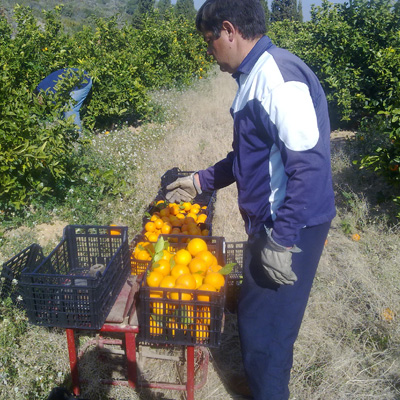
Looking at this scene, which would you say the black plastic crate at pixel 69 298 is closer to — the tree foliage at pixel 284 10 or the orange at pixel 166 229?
the orange at pixel 166 229

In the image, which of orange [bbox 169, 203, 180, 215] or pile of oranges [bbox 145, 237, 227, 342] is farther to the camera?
orange [bbox 169, 203, 180, 215]

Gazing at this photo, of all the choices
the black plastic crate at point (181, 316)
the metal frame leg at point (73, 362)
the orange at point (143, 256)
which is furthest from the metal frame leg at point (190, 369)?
the orange at point (143, 256)

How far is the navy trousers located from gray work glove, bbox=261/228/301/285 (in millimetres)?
142

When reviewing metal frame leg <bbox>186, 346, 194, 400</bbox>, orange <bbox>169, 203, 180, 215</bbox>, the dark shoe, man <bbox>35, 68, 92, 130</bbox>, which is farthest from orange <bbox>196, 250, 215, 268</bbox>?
→ man <bbox>35, 68, 92, 130</bbox>

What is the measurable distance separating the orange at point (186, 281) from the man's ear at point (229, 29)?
1.29 m

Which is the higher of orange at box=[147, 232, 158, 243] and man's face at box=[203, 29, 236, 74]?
man's face at box=[203, 29, 236, 74]

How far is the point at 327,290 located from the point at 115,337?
1.92 metres

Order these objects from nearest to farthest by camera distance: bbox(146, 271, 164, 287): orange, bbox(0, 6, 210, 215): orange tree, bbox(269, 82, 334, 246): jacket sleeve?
bbox(269, 82, 334, 246): jacket sleeve < bbox(146, 271, 164, 287): orange < bbox(0, 6, 210, 215): orange tree

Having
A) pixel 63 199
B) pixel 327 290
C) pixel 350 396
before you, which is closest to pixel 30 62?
pixel 63 199

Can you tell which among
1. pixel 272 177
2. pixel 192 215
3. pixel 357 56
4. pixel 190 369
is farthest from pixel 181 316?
pixel 357 56

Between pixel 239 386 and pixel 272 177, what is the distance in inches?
64.5

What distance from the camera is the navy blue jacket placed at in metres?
1.96

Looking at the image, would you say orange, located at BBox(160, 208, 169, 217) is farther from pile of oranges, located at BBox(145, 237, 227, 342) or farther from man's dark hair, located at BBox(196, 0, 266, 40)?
man's dark hair, located at BBox(196, 0, 266, 40)

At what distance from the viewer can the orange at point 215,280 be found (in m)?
2.36
